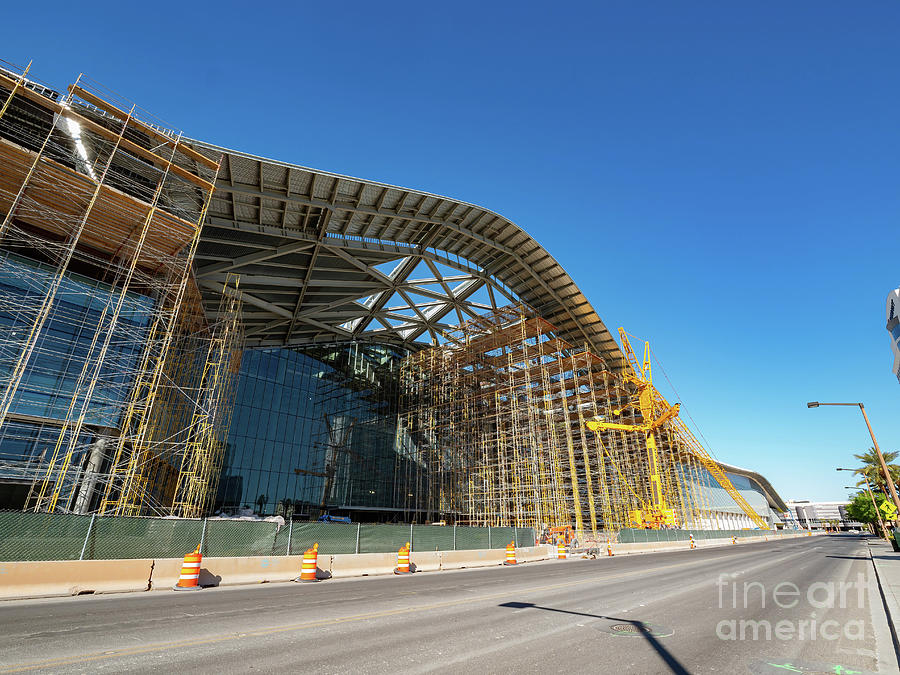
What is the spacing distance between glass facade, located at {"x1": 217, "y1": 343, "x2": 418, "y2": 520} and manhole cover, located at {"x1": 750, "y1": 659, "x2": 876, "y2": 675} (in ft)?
127

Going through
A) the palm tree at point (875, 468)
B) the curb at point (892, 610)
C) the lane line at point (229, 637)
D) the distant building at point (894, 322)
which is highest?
the distant building at point (894, 322)

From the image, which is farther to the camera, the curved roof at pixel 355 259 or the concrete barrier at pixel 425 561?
the curved roof at pixel 355 259

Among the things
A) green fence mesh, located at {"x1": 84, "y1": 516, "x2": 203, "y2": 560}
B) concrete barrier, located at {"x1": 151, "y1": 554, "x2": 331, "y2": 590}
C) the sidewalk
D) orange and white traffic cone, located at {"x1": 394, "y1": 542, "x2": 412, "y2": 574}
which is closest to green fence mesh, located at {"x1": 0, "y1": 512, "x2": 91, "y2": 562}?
green fence mesh, located at {"x1": 84, "y1": 516, "x2": 203, "y2": 560}

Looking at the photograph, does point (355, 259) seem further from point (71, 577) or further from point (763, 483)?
point (763, 483)

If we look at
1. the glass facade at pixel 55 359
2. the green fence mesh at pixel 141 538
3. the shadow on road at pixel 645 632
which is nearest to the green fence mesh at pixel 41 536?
the green fence mesh at pixel 141 538

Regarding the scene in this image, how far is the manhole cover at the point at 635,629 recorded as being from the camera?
7012mm

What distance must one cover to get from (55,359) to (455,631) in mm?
24216

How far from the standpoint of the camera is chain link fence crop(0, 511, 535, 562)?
35.9 ft

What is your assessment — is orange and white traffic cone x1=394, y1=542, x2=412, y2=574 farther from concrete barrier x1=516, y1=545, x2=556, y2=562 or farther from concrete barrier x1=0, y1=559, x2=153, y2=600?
concrete barrier x1=516, y1=545, x2=556, y2=562

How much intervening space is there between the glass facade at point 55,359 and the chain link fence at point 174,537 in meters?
9.38

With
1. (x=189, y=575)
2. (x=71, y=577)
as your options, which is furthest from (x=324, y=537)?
(x=71, y=577)

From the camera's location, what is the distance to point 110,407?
73.7 ft

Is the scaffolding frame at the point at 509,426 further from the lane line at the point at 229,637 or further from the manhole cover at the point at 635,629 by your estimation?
the manhole cover at the point at 635,629

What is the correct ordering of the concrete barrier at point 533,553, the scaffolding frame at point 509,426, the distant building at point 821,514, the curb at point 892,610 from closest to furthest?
the curb at point 892,610 → the concrete barrier at point 533,553 → the scaffolding frame at point 509,426 → the distant building at point 821,514
